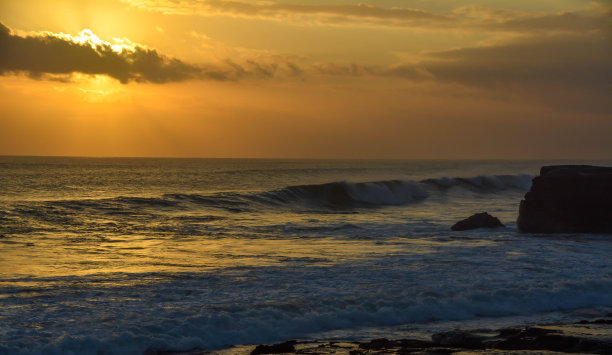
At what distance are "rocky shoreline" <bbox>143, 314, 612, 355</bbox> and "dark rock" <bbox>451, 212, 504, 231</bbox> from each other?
1627 centimetres

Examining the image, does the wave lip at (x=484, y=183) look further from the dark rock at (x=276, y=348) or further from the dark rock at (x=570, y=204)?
the dark rock at (x=276, y=348)

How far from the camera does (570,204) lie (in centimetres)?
2619

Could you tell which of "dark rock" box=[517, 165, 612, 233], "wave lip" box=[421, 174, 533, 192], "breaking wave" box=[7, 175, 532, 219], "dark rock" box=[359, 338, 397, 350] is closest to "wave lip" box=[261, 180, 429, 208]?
"breaking wave" box=[7, 175, 532, 219]

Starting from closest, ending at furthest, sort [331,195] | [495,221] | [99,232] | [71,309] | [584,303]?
1. [71,309]
2. [584,303]
3. [99,232]
4. [495,221]
5. [331,195]

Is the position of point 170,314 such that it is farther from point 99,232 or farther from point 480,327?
point 99,232

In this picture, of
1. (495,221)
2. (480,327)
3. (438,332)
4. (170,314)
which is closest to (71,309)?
(170,314)

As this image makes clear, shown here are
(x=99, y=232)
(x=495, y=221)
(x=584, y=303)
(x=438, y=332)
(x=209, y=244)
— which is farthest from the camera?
(x=495, y=221)

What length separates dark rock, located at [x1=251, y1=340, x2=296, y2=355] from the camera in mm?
9797

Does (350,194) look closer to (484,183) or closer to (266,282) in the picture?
(484,183)

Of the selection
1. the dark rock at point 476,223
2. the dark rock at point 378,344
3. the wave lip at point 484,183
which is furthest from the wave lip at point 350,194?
the dark rock at point 378,344

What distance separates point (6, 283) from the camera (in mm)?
14070

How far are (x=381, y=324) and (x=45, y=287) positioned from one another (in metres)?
7.55

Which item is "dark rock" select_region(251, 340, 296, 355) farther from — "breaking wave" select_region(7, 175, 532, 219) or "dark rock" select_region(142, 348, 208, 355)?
"breaking wave" select_region(7, 175, 532, 219)

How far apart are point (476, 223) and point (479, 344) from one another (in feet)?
60.1
